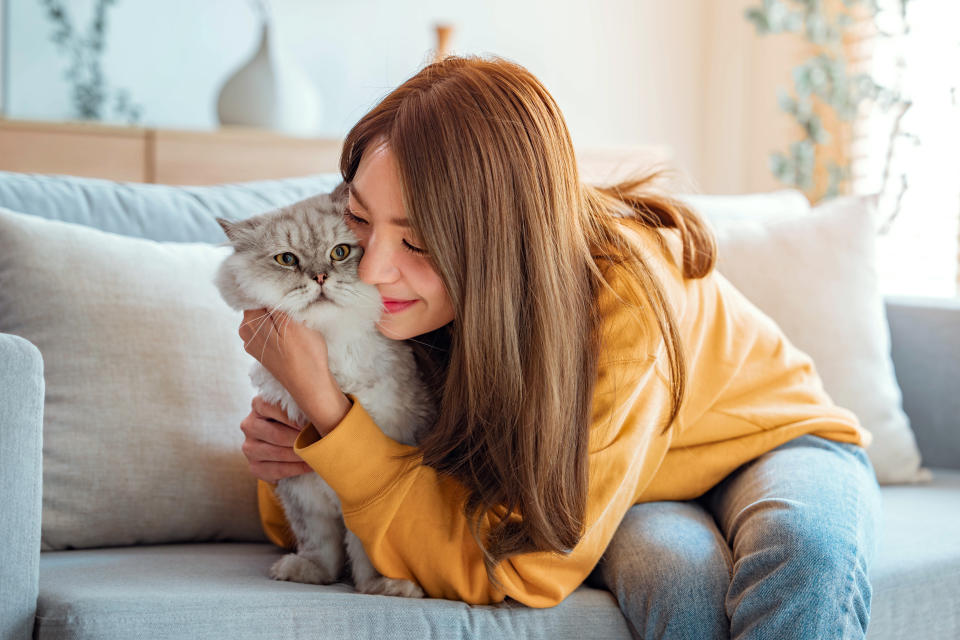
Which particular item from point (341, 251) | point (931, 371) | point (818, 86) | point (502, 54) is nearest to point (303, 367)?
point (341, 251)

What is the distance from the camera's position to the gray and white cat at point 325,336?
109 cm

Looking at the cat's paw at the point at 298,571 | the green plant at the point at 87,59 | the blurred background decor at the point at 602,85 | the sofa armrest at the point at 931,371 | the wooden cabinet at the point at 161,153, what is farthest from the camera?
the green plant at the point at 87,59

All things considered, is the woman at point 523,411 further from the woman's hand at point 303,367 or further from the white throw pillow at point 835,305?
the white throw pillow at point 835,305

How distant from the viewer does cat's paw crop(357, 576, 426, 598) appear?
109 centimetres

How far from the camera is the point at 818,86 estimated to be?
Result: 303 cm

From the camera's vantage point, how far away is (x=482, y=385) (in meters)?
1.09

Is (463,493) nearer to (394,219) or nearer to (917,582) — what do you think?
(394,219)

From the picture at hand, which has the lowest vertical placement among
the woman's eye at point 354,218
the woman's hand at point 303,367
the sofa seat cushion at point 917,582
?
the sofa seat cushion at point 917,582

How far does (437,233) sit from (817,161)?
2857 mm

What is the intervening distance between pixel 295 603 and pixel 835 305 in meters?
1.25

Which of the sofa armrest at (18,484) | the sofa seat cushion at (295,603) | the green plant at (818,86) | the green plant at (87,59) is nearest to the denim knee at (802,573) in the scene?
the sofa seat cushion at (295,603)

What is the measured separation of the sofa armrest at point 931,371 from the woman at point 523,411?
79cm

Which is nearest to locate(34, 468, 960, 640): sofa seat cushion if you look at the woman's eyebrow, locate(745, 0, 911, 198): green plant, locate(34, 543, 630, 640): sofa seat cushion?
locate(34, 543, 630, 640): sofa seat cushion

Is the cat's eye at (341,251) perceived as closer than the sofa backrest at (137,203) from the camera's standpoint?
Yes
